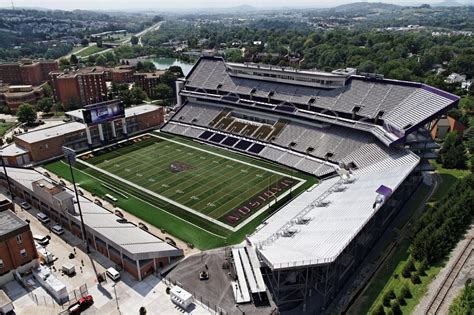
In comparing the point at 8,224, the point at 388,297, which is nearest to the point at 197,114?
the point at 8,224

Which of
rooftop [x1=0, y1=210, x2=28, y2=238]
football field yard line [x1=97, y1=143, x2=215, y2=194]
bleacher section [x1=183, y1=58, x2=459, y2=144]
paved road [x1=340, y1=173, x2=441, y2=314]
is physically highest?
bleacher section [x1=183, y1=58, x2=459, y2=144]

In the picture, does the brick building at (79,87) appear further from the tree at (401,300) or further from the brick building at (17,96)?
the tree at (401,300)

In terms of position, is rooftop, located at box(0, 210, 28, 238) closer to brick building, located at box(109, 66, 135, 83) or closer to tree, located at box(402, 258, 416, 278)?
tree, located at box(402, 258, 416, 278)

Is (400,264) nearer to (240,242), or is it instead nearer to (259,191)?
(240,242)

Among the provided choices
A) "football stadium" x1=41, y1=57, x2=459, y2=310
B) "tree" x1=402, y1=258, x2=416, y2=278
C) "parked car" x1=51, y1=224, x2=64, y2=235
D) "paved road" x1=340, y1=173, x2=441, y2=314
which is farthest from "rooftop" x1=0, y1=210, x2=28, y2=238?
"tree" x1=402, y1=258, x2=416, y2=278

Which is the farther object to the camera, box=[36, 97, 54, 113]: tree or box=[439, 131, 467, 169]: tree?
box=[36, 97, 54, 113]: tree

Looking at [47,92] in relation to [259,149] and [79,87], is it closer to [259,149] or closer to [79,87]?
[79,87]

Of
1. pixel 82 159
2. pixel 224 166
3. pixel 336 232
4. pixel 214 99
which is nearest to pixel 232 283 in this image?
pixel 336 232
